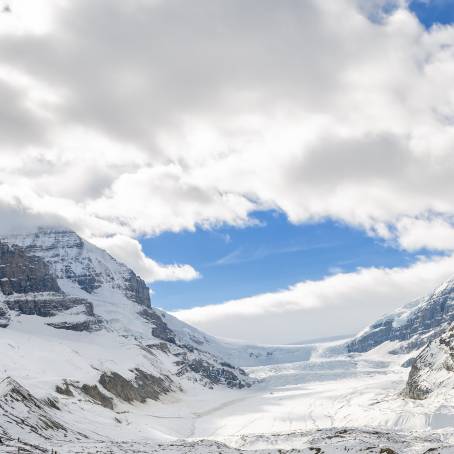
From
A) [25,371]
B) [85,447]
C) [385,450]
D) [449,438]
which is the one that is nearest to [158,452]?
[85,447]

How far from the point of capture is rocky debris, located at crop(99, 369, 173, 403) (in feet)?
525

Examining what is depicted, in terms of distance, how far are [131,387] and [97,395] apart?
122 feet

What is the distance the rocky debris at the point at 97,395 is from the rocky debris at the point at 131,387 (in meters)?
9.92

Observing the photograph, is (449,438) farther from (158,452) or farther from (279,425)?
(279,425)

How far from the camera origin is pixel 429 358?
13812 cm

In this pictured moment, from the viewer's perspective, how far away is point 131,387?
576 feet

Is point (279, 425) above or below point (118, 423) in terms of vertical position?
below

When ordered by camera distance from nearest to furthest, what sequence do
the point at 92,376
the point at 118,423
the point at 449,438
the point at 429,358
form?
the point at 449,438 → the point at 118,423 → the point at 429,358 → the point at 92,376

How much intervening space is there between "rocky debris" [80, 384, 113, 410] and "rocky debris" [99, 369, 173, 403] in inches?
390

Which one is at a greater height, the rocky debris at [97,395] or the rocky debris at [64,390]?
the rocky debris at [64,390]

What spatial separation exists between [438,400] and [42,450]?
93207mm

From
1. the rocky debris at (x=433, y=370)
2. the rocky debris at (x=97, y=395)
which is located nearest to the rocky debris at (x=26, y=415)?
the rocky debris at (x=97, y=395)

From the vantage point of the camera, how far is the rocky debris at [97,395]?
444ft

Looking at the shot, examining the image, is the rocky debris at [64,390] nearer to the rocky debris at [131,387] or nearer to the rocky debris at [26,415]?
the rocky debris at [131,387]
